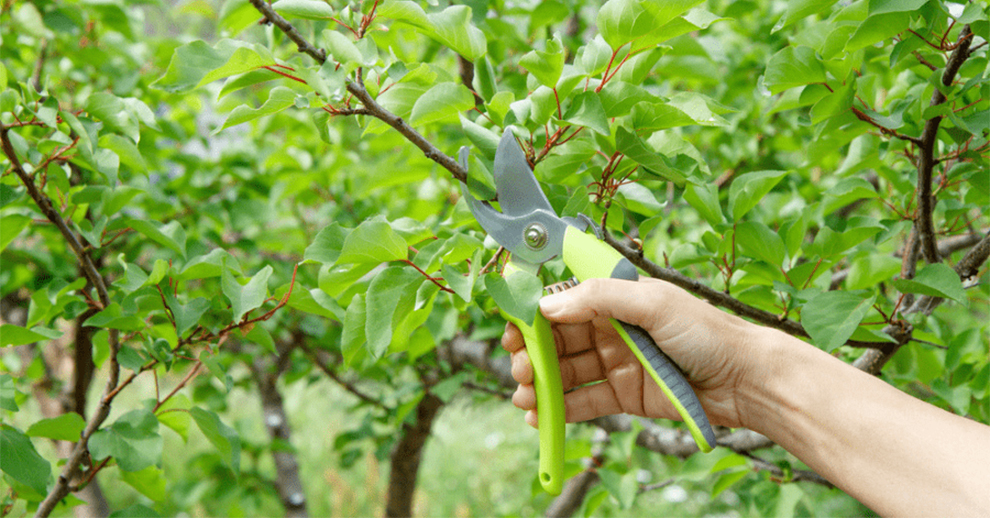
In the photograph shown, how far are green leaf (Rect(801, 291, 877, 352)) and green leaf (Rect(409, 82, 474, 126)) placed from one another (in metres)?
0.53

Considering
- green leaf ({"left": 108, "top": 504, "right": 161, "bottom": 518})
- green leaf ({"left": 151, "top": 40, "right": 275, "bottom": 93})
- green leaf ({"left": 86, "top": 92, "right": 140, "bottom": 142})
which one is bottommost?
green leaf ({"left": 108, "top": 504, "right": 161, "bottom": 518})

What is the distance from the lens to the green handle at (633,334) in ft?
2.44

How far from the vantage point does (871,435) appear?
81 cm

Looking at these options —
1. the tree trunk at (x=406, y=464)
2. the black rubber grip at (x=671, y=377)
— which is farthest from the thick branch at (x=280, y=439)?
the black rubber grip at (x=671, y=377)

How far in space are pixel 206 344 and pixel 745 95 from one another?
1.55 m

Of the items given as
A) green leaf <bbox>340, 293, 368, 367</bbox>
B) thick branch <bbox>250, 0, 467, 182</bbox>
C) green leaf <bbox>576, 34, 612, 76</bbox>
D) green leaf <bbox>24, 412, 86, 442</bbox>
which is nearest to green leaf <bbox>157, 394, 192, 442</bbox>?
green leaf <bbox>24, 412, 86, 442</bbox>

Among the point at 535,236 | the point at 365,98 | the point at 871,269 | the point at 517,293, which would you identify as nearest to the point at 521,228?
the point at 535,236

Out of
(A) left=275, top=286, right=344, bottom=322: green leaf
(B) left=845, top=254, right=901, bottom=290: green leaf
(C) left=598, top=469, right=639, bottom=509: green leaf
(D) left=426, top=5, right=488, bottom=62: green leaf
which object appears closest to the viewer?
(D) left=426, top=5, right=488, bottom=62: green leaf

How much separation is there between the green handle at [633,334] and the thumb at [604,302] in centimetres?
2

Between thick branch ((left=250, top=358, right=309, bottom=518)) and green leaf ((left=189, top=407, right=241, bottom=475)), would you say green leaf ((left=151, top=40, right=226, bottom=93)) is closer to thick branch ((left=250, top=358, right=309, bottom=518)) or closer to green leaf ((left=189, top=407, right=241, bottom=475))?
green leaf ((left=189, top=407, right=241, bottom=475))

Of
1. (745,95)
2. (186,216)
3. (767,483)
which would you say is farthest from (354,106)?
(745,95)

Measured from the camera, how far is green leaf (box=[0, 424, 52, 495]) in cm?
83

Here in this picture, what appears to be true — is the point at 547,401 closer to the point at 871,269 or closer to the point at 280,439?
the point at 871,269

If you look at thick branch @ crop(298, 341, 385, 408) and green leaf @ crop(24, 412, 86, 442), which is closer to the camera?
green leaf @ crop(24, 412, 86, 442)
